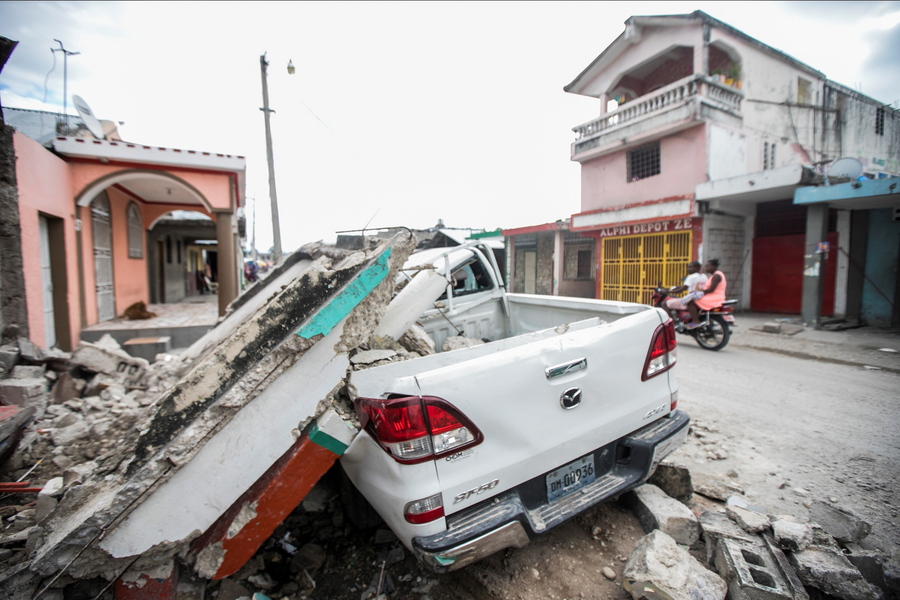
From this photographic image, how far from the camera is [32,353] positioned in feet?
14.9

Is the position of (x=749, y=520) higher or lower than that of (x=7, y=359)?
lower

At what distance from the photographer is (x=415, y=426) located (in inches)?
60.7

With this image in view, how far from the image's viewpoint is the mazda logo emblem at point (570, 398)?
187cm

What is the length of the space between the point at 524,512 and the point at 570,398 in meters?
0.54

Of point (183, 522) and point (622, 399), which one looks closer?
point (183, 522)

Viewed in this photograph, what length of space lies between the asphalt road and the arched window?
1184 centimetres

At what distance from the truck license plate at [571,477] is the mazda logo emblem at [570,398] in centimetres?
30

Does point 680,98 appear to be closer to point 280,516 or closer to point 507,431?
point 507,431

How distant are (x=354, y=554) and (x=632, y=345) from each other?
190cm

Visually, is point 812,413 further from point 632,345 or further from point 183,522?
point 183,522

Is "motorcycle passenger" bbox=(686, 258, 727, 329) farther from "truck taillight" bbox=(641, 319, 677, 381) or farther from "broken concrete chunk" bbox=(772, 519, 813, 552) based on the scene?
"broken concrete chunk" bbox=(772, 519, 813, 552)

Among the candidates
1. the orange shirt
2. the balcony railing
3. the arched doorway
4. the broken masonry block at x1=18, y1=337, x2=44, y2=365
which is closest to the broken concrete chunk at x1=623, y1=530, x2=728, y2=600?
the orange shirt

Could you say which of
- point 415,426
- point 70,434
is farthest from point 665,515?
point 70,434

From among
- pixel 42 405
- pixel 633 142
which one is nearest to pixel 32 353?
pixel 42 405
